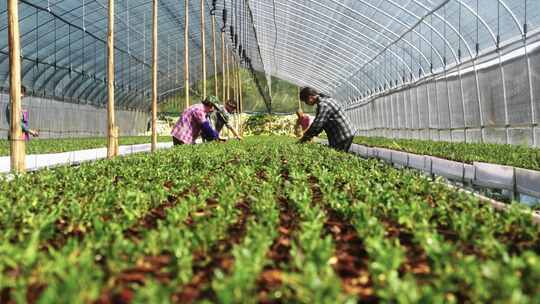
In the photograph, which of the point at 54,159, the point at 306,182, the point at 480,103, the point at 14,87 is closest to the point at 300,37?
the point at 480,103

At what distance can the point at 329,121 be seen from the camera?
9977 mm

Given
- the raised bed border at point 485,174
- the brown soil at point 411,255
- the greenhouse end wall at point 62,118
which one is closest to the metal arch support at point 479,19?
the raised bed border at point 485,174

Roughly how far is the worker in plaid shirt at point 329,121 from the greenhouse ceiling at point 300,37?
5416mm

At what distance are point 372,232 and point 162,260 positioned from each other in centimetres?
100

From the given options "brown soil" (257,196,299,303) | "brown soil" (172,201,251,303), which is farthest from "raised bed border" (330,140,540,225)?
"brown soil" (172,201,251,303)

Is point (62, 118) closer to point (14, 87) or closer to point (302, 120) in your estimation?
point (302, 120)

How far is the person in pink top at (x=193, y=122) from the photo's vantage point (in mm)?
11180

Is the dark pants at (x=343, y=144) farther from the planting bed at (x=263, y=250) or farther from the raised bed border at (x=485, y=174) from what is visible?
the planting bed at (x=263, y=250)

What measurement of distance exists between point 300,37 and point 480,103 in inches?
728

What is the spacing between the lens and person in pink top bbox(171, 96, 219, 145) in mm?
11180

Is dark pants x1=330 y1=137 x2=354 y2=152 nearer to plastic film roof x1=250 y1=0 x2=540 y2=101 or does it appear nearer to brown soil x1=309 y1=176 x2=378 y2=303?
plastic film roof x1=250 y1=0 x2=540 y2=101

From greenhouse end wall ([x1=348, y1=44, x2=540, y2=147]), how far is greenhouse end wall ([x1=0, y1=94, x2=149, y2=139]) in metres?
14.5

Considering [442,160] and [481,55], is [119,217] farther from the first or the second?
[481,55]

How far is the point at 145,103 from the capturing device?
48719mm
